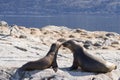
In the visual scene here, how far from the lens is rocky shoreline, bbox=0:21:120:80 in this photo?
19.6 metres

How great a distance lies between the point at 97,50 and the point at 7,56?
16.1 ft

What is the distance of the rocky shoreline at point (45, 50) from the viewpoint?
19562 millimetres

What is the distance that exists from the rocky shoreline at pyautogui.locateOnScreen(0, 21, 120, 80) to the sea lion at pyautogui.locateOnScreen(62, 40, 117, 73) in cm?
21

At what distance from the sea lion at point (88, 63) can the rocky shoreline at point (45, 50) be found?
0.21 metres

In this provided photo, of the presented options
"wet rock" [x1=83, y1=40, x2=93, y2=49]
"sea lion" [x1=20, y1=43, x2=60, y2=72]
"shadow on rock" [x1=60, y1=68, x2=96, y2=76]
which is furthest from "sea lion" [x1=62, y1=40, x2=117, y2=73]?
"wet rock" [x1=83, y1=40, x2=93, y2=49]

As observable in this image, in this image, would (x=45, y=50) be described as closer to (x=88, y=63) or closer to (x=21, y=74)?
(x=21, y=74)

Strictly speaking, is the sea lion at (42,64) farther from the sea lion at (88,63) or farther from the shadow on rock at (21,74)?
the sea lion at (88,63)

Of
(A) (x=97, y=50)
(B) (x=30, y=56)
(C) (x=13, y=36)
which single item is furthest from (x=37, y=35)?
(B) (x=30, y=56)

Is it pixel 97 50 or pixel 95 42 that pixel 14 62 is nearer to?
pixel 97 50

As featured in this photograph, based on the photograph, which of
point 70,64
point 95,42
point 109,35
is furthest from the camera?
point 109,35

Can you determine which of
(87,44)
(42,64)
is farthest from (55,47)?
(87,44)

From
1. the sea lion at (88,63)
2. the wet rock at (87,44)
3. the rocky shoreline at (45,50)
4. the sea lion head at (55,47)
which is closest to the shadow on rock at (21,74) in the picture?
the rocky shoreline at (45,50)

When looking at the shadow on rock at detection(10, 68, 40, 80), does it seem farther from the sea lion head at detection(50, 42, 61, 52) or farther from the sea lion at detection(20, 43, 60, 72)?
the sea lion head at detection(50, 42, 61, 52)

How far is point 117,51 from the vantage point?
A: 24750 mm
